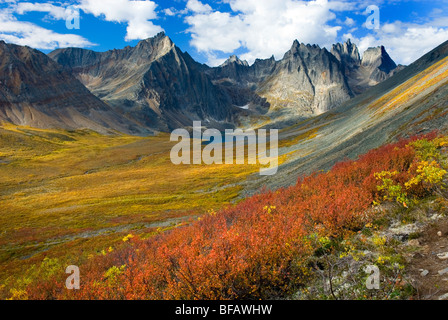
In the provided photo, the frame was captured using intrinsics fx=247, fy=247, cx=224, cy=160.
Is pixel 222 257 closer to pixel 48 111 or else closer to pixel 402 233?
pixel 402 233

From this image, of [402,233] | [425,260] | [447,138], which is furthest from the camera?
[447,138]

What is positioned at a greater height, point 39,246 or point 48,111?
point 48,111

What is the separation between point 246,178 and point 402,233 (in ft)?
158

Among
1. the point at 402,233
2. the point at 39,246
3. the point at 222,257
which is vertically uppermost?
the point at 402,233

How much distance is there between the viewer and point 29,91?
195625 mm

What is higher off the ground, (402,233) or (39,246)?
(402,233)

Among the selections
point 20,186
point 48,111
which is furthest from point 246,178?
point 48,111

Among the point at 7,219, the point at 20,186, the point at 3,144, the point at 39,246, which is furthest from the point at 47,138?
the point at 39,246

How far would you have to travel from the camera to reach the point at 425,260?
704 cm

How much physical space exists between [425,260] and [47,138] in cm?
17191

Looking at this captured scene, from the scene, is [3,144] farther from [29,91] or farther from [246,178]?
[246,178]
